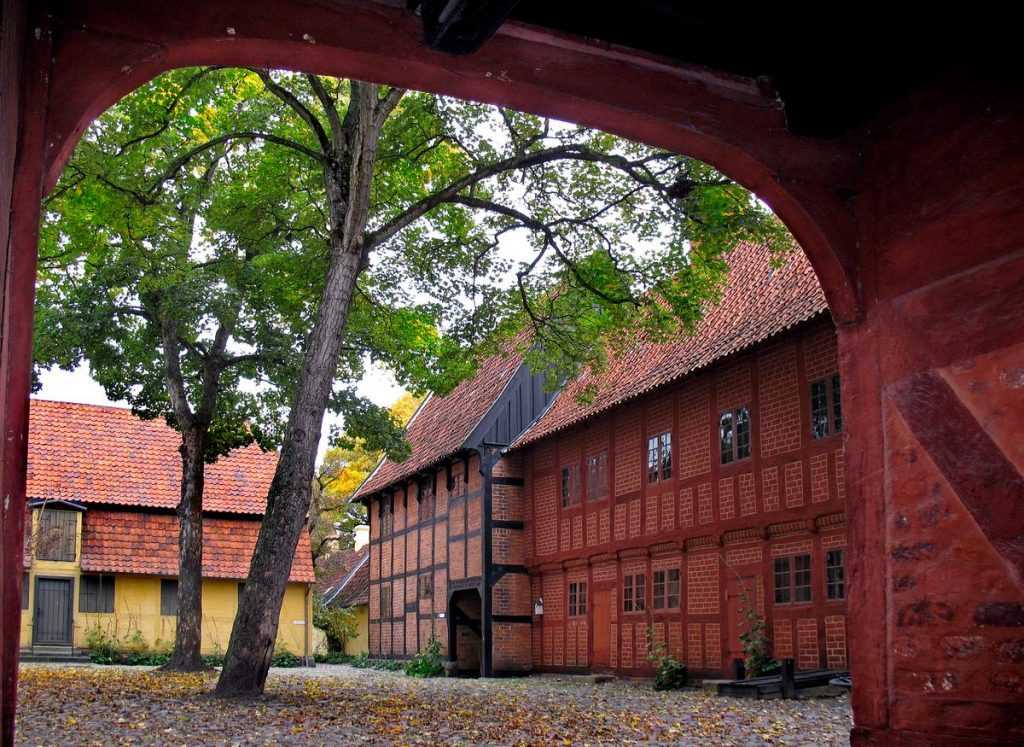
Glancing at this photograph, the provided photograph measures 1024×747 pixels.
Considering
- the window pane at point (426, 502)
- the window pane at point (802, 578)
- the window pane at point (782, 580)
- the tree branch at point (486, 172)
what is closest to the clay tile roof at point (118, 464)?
the window pane at point (426, 502)

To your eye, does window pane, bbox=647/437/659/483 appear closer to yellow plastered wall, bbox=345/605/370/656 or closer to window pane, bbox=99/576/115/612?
window pane, bbox=99/576/115/612

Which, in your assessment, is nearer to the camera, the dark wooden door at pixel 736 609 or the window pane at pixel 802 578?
the window pane at pixel 802 578

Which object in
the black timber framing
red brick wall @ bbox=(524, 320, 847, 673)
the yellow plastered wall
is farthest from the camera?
the yellow plastered wall

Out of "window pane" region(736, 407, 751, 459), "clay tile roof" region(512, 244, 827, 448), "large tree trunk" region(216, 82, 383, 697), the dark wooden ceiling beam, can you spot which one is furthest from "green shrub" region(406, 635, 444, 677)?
the dark wooden ceiling beam

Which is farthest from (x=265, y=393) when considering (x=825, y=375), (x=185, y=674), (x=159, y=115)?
(x=825, y=375)

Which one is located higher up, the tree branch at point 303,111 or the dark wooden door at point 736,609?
the tree branch at point 303,111

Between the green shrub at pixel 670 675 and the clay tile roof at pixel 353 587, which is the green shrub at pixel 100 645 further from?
the green shrub at pixel 670 675

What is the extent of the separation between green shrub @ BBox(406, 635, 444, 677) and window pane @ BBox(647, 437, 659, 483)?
8639 millimetres

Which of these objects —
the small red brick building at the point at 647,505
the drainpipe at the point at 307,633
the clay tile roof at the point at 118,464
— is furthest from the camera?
the drainpipe at the point at 307,633

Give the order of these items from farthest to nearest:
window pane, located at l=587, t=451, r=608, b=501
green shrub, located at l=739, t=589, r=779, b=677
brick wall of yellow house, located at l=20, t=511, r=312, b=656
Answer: brick wall of yellow house, located at l=20, t=511, r=312, b=656, window pane, located at l=587, t=451, r=608, b=501, green shrub, located at l=739, t=589, r=779, b=677

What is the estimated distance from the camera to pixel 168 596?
28516 millimetres

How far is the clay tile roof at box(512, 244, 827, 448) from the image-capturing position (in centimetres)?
1569

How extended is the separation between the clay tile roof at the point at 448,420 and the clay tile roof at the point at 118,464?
12.2ft

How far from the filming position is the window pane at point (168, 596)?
28.3 m
